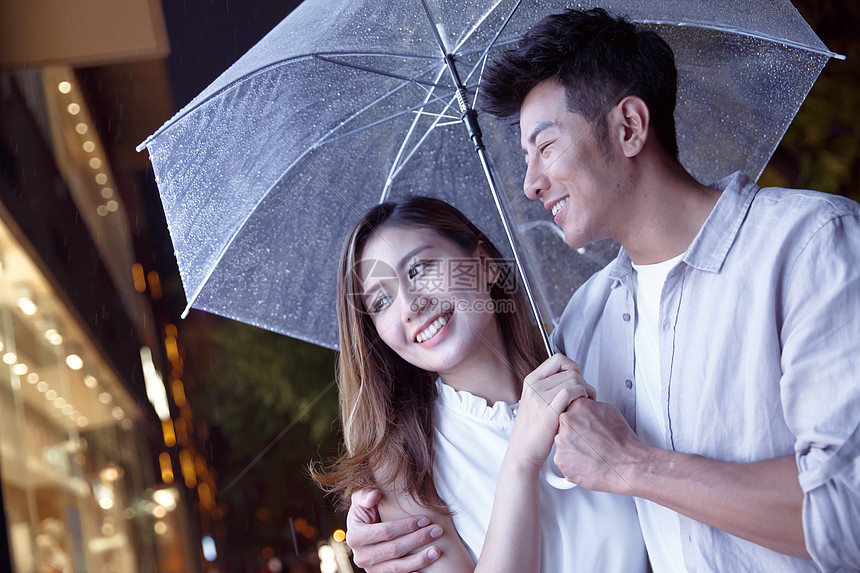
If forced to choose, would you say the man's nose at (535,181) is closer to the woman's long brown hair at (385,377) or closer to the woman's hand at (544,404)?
the woman's long brown hair at (385,377)

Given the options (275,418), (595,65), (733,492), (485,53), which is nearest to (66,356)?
(275,418)

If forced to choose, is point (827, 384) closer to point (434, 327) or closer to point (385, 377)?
point (434, 327)

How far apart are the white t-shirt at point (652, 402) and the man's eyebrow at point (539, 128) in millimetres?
377

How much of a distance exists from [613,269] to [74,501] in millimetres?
5421

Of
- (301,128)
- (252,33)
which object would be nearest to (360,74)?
(301,128)

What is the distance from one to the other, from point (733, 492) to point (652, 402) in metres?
0.37

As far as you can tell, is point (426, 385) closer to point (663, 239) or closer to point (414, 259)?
point (414, 259)

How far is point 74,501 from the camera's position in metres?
5.92

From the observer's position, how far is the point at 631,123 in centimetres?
175

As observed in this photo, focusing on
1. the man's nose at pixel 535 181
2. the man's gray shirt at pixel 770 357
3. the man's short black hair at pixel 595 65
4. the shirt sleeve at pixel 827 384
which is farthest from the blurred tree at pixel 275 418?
the shirt sleeve at pixel 827 384

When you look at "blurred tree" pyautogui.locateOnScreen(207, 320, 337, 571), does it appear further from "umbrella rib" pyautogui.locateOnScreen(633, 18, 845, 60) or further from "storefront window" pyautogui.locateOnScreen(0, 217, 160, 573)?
"umbrella rib" pyautogui.locateOnScreen(633, 18, 845, 60)

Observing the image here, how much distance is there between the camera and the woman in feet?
5.21

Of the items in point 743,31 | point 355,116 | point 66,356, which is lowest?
point 743,31

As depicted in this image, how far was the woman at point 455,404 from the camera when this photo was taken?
1589mm
